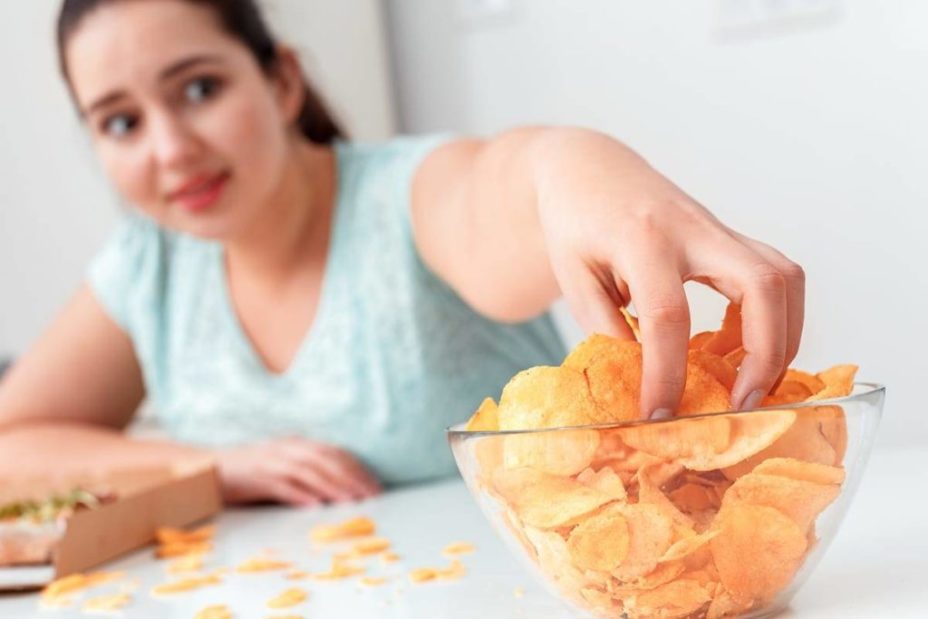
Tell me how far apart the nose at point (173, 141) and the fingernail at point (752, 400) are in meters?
0.96

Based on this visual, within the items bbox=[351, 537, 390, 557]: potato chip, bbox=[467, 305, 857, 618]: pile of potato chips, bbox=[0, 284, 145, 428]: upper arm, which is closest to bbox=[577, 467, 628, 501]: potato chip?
bbox=[467, 305, 857, 618]: pile of potato chips

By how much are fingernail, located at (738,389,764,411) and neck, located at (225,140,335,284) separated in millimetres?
1048

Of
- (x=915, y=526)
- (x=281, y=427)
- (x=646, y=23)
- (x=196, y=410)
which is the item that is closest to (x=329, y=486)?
(x=281, y=427)

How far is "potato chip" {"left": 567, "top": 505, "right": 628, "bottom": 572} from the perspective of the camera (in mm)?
527

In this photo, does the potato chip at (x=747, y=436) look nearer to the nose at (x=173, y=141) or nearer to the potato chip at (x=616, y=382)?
the potato chip at (x=616, y=382)

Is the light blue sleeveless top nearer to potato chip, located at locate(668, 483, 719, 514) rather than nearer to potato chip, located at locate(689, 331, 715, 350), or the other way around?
potato chip, located at locate(689, 331, 715, 350)

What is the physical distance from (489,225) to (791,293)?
448 mm

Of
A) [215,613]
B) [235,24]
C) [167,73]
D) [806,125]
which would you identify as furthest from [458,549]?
[806,125]

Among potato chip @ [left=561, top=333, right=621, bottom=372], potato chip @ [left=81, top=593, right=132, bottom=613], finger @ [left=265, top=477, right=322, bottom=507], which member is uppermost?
potato chip @ [left=561, top=333, right=621, bottom=372]

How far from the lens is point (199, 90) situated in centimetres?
142

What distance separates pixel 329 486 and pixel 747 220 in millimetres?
1065

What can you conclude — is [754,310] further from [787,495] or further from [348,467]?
[348,467]

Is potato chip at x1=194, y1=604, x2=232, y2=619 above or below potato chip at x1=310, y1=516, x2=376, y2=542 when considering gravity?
above

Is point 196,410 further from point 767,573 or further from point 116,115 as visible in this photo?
point 767,573
